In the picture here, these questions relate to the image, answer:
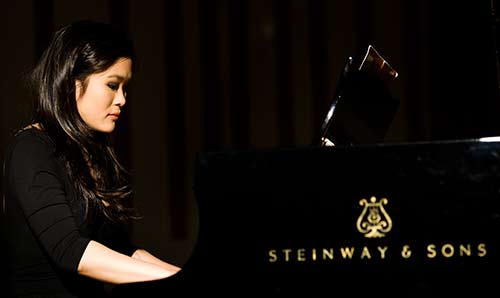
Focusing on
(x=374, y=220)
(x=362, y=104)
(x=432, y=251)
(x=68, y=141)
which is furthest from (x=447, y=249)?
(x=68, y=141)

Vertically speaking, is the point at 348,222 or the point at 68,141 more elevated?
the point at 68,141

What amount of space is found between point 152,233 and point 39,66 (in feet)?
5.44

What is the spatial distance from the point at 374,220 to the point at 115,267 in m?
0.56

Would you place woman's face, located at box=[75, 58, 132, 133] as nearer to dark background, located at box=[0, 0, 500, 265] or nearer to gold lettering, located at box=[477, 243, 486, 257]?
gold lettering, located at box=[477, 243, 486, 257]

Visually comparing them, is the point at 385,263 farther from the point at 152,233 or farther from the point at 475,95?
the point at 152,233

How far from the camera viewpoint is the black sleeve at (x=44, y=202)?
1.32m

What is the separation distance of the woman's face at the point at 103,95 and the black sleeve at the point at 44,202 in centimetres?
19

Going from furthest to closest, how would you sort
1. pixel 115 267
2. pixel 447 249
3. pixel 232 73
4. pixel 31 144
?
1. pixel 232 73
2. pixel 31 144
3. pixel 115 267
4. pixel 447 249

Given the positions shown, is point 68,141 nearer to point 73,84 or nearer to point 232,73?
point 73,84

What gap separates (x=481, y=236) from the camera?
111 centimetres

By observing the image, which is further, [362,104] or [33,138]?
[362,104]

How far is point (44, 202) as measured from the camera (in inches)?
52.7

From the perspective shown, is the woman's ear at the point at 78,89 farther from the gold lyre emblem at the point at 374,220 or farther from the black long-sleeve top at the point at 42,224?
the gold lyre emblem at the point at 374,220

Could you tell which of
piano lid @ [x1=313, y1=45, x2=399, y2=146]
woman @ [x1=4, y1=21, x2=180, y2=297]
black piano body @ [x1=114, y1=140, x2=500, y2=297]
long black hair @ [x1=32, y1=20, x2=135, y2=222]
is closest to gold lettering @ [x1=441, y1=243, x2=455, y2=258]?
black piano body @ [x1=114, y1=140, x2=500, y2=297]
